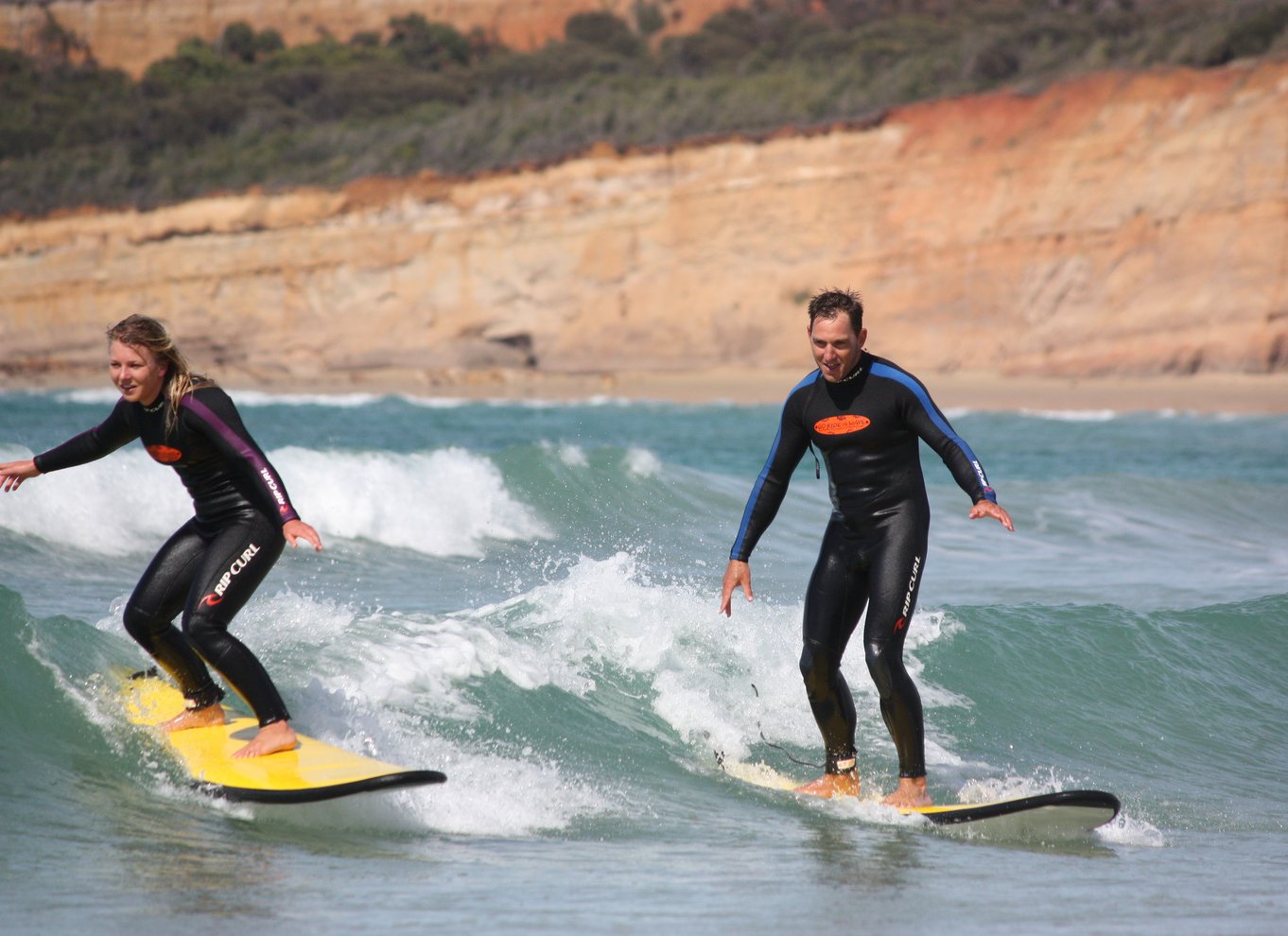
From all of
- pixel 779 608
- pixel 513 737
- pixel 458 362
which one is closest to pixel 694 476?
pixel 779 608

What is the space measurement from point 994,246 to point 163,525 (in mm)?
26657

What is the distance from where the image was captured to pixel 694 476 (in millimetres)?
14398

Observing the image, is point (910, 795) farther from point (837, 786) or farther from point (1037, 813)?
point (1037, 813)

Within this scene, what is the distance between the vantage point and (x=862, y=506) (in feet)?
16.5

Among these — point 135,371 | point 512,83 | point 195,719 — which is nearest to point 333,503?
point 195,719

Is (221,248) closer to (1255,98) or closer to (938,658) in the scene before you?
(1255,98)

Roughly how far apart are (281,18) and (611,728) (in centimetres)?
6601

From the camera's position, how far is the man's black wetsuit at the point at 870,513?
4953 mm

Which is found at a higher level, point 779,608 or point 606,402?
point 779,608

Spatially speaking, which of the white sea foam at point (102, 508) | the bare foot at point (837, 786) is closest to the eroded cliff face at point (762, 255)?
the white sea foam at point (102, 508)

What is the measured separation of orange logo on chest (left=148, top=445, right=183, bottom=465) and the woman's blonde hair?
3.2 inches

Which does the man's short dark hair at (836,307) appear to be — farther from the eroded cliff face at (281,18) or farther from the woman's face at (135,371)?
the eroded cliff face at (281,18)

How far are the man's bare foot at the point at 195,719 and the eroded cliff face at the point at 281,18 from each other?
62.4m

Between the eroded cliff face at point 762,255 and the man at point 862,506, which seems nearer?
the man at point 862,506
